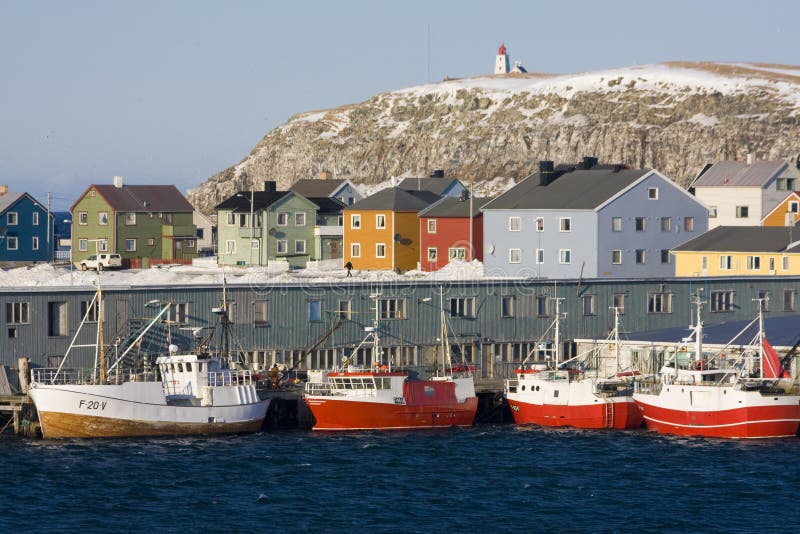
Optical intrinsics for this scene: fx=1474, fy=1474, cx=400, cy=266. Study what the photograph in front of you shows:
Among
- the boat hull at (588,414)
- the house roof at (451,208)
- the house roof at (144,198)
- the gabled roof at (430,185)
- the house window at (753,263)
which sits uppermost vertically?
the gabled roof at (430,185)

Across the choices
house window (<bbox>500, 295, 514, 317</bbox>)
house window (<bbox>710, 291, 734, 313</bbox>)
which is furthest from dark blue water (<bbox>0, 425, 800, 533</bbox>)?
house window (<bbox>710, 291, 734, 313</bbox>)

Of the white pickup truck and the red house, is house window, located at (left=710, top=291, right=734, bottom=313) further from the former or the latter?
the white pickup truck

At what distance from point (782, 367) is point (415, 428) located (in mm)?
17481

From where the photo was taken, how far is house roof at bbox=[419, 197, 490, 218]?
371ft

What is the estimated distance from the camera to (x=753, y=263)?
96.8 m

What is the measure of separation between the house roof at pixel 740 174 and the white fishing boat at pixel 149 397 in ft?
239

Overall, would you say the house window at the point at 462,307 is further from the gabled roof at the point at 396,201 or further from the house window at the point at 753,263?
the gabled roof at the point at 396,201

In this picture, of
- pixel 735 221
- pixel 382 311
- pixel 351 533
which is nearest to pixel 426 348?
pixel 382 311

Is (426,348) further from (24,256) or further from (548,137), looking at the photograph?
(548,137)

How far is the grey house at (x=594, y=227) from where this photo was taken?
9888cm

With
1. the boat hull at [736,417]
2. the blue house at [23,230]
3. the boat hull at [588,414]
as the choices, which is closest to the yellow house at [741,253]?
the boat hull at [588,414]

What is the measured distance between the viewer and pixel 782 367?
69.2 metres

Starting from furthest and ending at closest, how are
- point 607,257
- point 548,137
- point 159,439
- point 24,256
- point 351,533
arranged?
point 548,137 → point 24,256 → point 607,257 → point 159,439 → point 351,533

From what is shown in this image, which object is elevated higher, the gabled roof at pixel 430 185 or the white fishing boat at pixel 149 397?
the gabled roof at pixel 430 185
